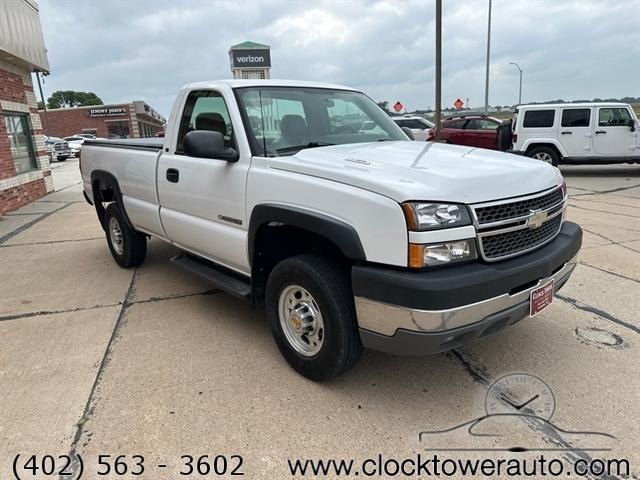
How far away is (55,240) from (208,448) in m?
6.19

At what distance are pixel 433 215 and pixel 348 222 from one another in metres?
0.45

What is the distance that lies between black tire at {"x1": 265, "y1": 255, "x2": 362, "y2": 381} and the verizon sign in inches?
1247

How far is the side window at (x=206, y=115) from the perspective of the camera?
3631mm

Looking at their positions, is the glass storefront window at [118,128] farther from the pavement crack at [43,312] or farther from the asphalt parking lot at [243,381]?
the pavement crack at [43,312]

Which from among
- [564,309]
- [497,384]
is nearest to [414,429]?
[497,384]

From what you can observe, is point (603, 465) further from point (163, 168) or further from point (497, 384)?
point (163, 168)

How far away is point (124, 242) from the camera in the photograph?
5.46 meters

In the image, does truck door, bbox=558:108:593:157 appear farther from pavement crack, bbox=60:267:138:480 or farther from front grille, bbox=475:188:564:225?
pavement crack, bbox=60:267:138:480

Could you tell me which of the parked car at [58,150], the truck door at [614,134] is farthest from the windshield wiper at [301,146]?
the parked car at [58,150]

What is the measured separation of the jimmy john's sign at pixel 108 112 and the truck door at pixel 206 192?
54416 mm

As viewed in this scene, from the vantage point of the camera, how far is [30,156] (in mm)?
12383

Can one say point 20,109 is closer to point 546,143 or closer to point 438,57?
point 438,57

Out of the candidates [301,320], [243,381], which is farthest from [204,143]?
[243,381]

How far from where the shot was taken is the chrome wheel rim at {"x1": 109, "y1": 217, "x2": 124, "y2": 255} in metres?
5.62
